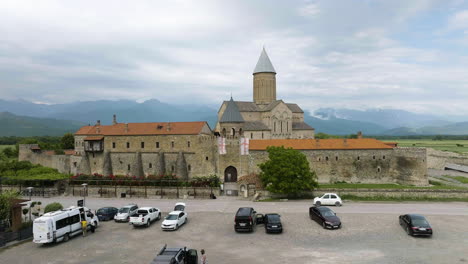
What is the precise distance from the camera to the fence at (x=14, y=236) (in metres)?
→ 19.5

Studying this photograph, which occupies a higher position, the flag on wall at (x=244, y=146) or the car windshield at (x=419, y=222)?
the flag on wall at (x=244, y=146)

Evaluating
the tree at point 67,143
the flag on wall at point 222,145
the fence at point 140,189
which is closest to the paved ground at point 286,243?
the fence at point 140,189

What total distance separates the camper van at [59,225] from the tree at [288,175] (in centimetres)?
1802

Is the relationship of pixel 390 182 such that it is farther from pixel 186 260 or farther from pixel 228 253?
pixel 186 260

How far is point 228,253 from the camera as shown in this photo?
17219 mm

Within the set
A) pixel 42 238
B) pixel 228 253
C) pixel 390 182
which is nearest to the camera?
pixel 228 253

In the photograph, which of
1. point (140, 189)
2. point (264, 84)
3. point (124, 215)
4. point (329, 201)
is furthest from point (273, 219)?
point (264, 84)

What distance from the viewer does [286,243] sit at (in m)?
18.8

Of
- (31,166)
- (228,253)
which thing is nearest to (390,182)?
(228,253)

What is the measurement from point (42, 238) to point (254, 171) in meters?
27.1

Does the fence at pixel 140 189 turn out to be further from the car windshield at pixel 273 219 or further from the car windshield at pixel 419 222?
the car windshield at pixel 419 222

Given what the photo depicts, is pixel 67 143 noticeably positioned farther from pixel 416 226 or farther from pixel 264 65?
pixel 416 226

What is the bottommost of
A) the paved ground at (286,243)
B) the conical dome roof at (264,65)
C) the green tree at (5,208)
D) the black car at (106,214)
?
the paved ground at (286,243)

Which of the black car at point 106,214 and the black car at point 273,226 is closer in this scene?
the black car at point 273,226
